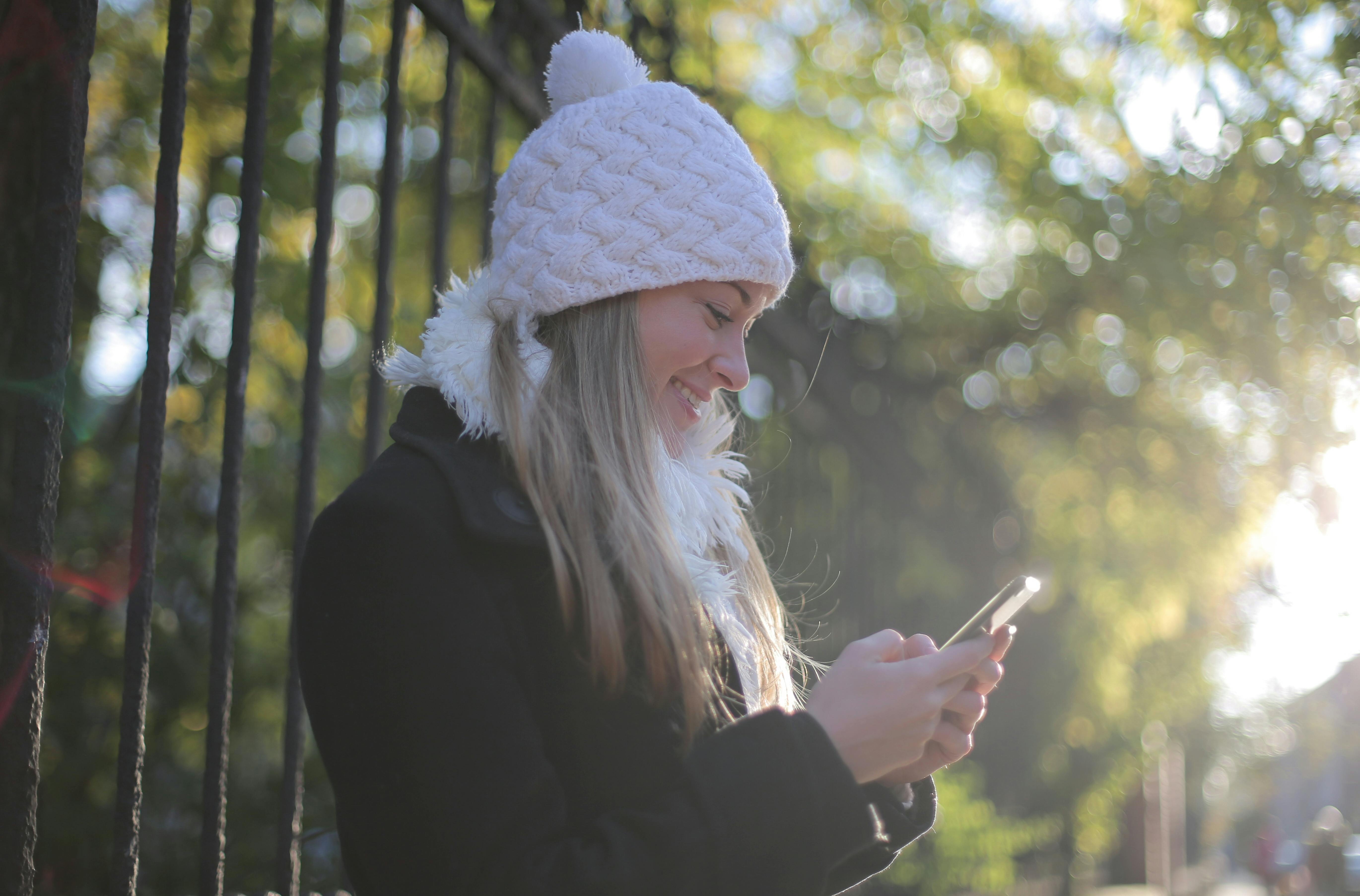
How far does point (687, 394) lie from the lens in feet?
5.12

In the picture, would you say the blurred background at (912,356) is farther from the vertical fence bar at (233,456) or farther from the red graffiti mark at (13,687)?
the red graffiti mark at (13,687)

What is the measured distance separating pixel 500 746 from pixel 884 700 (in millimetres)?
438

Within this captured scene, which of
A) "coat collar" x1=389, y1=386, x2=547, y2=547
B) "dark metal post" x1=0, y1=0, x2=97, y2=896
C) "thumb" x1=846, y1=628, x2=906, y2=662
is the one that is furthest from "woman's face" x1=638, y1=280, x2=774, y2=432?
"dark metal post" x1=0, y1=0, x2=97, y2=896

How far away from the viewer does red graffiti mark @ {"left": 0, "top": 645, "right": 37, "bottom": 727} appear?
1.20 meters

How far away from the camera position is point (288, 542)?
153 inches

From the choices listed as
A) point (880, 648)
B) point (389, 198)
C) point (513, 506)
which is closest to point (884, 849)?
point (880, 648)

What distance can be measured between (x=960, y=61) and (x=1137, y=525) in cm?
200

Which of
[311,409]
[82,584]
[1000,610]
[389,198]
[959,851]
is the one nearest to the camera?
[1000,610]

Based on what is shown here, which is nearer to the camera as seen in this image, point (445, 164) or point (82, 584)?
point (445, 164)

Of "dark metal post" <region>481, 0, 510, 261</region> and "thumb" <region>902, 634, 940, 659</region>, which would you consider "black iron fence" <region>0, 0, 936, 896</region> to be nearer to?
"dark metal post" <region>481, 0, 510, 261</region>

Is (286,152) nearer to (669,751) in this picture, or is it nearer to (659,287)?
(659,287)

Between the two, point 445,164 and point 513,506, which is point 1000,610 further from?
point 445,164

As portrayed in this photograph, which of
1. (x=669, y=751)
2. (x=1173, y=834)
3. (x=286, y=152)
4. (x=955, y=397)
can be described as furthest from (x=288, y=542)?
(x=1173, y=834)

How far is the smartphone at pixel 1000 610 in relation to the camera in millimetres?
1302
